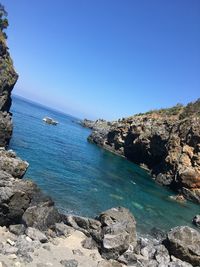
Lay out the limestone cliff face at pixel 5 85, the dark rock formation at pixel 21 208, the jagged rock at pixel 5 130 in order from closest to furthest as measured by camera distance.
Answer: the dark rock formation at pixel 21 208 < the jagged rock at pixel 5 130 < the limestone cliff face at pixel 5 85

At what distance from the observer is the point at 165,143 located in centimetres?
9575

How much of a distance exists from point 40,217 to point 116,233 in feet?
20.0

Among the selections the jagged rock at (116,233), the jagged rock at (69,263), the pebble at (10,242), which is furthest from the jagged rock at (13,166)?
the jagged rock at (69,263)

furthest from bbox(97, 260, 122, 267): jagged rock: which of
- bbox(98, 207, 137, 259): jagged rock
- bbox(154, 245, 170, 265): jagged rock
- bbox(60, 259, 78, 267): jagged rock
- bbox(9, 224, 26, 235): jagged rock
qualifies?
bbox(9, 224, 26, 235): jagged rock

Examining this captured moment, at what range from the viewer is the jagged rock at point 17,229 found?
24.8 metres

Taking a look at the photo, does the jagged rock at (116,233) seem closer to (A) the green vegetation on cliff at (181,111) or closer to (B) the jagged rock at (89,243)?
(B) the jagged rock at (89,243)

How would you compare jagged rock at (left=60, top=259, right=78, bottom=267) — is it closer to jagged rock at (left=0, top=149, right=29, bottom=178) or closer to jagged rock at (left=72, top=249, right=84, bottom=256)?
jagged rock at (left=72, top=249, right=84, bottom=256)

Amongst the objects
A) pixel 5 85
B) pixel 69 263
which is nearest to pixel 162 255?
pixel 69 263

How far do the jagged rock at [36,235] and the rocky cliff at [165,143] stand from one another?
50299 millimetres

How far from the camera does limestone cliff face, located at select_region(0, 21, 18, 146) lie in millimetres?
65562

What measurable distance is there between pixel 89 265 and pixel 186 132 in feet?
217

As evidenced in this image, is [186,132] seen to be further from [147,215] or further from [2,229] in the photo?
[2,229]

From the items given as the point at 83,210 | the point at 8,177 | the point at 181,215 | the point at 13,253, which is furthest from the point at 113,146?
the point at 13,253

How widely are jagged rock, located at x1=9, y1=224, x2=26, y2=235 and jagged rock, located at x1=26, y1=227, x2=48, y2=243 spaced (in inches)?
20.5
